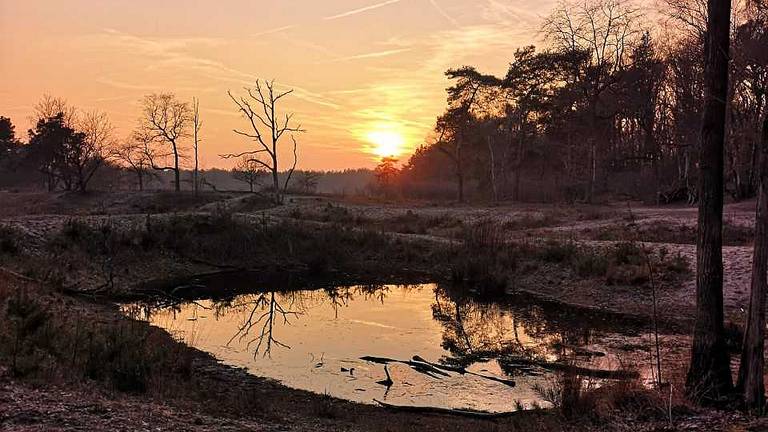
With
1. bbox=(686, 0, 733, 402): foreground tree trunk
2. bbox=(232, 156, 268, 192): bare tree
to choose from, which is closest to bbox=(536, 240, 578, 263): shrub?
bbox=(686, 0, 733, 402): foreground tree trunk

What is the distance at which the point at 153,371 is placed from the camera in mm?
9742

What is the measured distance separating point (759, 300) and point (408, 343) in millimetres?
8341

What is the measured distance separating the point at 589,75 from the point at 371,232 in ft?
89.5

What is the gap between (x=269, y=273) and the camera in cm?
2708

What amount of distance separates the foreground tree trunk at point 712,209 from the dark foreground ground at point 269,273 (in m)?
0.81

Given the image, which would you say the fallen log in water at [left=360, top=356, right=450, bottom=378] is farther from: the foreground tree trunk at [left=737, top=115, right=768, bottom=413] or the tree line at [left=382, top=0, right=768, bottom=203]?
the tree line at [left=382, top=0, right=768, bottom=203]

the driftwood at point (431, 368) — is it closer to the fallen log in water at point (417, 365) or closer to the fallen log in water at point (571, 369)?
the fallen log in water at point (417, 365)

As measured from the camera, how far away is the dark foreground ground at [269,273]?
25.7ft

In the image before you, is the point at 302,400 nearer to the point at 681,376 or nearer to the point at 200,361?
the point at 200,361

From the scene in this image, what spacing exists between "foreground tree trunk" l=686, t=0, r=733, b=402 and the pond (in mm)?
1905

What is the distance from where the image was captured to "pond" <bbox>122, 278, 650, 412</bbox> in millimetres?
11094

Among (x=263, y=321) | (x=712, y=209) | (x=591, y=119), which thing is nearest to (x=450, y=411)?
(x=712, y=209)

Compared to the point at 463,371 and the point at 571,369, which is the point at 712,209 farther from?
the point at 463,371

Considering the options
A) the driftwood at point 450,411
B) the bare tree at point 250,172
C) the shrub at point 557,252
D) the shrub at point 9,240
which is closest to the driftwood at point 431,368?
the driftwood at point 450,411
